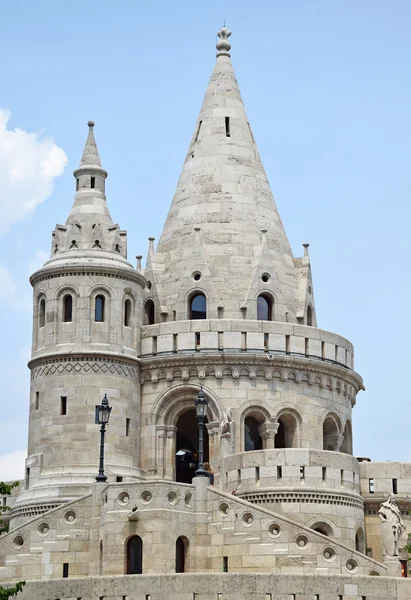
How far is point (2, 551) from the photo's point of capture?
42.5 metres

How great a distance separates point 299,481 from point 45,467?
789 centimetres

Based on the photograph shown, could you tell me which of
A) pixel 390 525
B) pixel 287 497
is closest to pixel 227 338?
pixel 287 497

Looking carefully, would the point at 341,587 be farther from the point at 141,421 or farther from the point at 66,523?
the point at 141,421

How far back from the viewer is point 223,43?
5675cm

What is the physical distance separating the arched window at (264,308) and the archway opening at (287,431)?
147 inches

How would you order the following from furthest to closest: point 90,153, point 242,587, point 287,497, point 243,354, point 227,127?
point 227,127 → point 90,153 → point 243,354 → point 287,497 → point 242,587

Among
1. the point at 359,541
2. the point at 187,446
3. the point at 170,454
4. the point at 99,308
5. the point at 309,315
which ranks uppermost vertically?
the point at 309,315

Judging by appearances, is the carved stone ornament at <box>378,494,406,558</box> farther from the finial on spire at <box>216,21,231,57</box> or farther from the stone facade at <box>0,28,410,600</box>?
the finial on spire at <box>216,21,231,57</box>

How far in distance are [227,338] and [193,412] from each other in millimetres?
3177

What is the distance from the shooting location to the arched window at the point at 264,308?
51500mm

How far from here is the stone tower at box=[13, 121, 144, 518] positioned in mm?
46281

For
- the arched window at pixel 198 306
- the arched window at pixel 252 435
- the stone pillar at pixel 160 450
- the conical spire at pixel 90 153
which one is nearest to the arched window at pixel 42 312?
the stone pillar at pixel 160 450

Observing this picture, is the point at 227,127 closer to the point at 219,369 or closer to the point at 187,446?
the point at 219,369

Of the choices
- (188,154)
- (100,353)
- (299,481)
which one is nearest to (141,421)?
(100,353)
